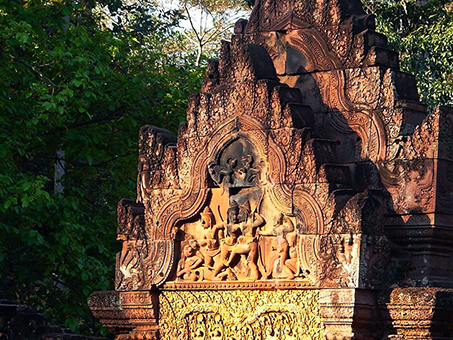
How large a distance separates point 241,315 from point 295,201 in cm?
125

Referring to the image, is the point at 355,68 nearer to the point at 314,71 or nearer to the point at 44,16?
the point at 314,71

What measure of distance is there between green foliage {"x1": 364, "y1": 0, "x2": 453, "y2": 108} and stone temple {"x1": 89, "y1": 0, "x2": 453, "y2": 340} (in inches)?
371

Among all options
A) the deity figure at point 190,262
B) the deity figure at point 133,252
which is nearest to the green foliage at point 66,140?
the deity figure at point 133,252

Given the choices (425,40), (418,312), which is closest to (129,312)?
(418,312)

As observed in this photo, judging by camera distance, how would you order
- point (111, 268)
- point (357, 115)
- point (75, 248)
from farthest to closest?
point (111, 268) < point (75, 248) < point (357, 115)

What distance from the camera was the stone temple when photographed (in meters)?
10.2

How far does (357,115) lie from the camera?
429 inches

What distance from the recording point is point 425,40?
20.8 m

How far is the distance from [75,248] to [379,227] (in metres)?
7.01

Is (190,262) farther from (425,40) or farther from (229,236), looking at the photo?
(425,40)

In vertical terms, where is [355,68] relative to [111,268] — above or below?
above

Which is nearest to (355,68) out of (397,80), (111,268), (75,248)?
(397,80)

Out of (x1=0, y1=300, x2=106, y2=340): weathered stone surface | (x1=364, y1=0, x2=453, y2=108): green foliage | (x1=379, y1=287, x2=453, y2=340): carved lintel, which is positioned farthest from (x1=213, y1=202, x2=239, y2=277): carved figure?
(x1=364, y1=0, x2=453, y2=108): green foliage

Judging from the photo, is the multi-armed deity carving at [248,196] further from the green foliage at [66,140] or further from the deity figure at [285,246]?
the green foliage at [66,140]
